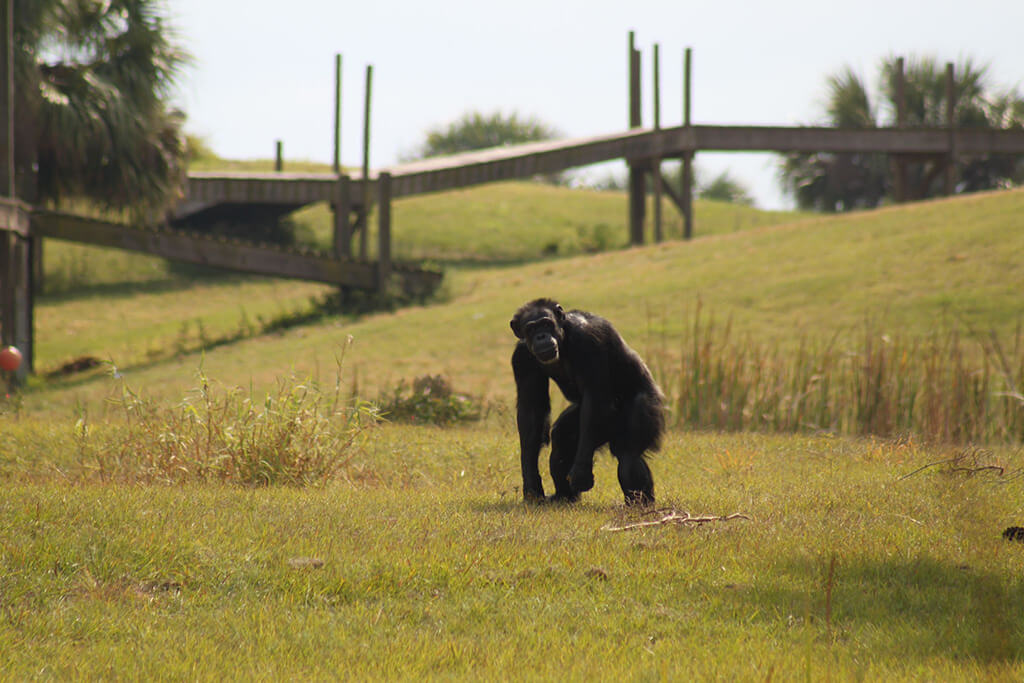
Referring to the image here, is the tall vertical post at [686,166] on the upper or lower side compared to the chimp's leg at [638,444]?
upper

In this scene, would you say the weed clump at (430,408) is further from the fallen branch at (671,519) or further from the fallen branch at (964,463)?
the fallen branch at (671,519)

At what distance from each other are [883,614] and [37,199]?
2178 centimetres

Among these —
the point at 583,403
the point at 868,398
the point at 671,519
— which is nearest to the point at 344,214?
the point at 868,398

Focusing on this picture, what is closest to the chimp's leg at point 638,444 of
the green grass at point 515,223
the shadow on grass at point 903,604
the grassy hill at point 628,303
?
the shadow on grass at point 903,604

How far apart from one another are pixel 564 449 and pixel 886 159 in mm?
51511

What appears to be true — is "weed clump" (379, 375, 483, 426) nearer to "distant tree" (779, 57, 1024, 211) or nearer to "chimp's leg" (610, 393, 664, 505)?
"chimp's leg" (610, 393, 664, 505)

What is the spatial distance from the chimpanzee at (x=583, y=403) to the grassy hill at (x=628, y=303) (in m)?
7.40

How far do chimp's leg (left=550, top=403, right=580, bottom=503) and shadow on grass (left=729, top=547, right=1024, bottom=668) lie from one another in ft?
6.65

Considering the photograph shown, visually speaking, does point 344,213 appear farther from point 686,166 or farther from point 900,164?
point 900,164

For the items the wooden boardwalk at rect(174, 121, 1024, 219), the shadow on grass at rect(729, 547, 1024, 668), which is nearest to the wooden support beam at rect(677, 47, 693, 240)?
the wooden boardwalk at rect(174, 121, 1024, 219)

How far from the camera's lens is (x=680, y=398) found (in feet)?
38.2

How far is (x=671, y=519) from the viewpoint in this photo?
19.0ft

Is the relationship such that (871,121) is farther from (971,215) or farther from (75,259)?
(75,259)

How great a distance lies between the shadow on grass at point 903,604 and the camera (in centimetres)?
401
